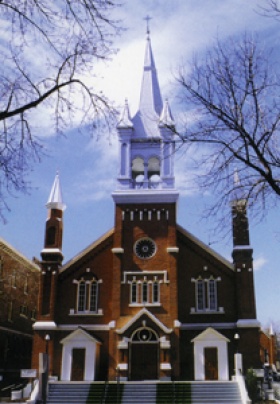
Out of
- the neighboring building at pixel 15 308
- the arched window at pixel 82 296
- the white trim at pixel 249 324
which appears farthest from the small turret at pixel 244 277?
the neighboring building at pixel 15 308

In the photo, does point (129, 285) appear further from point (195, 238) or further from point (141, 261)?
point (195, 238)

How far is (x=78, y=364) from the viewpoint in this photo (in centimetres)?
3169

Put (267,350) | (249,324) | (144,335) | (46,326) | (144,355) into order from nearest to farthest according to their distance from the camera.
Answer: (144,355)
(144,335)
(249,324)
(46,326)
(267,350)

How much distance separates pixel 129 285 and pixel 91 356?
493cm

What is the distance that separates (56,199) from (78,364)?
11.4 meters

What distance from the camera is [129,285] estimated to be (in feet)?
110

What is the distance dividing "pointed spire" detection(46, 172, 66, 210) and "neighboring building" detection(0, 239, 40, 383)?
23.8 ft

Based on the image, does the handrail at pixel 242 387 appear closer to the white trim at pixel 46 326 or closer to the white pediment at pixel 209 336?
the white pediment at pixel 209 336

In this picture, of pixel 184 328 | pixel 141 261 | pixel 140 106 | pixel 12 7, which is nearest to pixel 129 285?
pixel 141 261

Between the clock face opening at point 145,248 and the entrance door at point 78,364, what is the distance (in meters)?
7.01

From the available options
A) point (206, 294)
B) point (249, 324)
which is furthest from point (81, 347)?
point (249, 324)

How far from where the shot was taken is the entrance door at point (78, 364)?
31.3 metres

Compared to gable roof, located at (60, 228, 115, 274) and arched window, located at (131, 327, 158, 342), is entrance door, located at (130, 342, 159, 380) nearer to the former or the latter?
arched window, located at (131, 327, 158, 342)

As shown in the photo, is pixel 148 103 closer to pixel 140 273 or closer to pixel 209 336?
pixel 140 273
